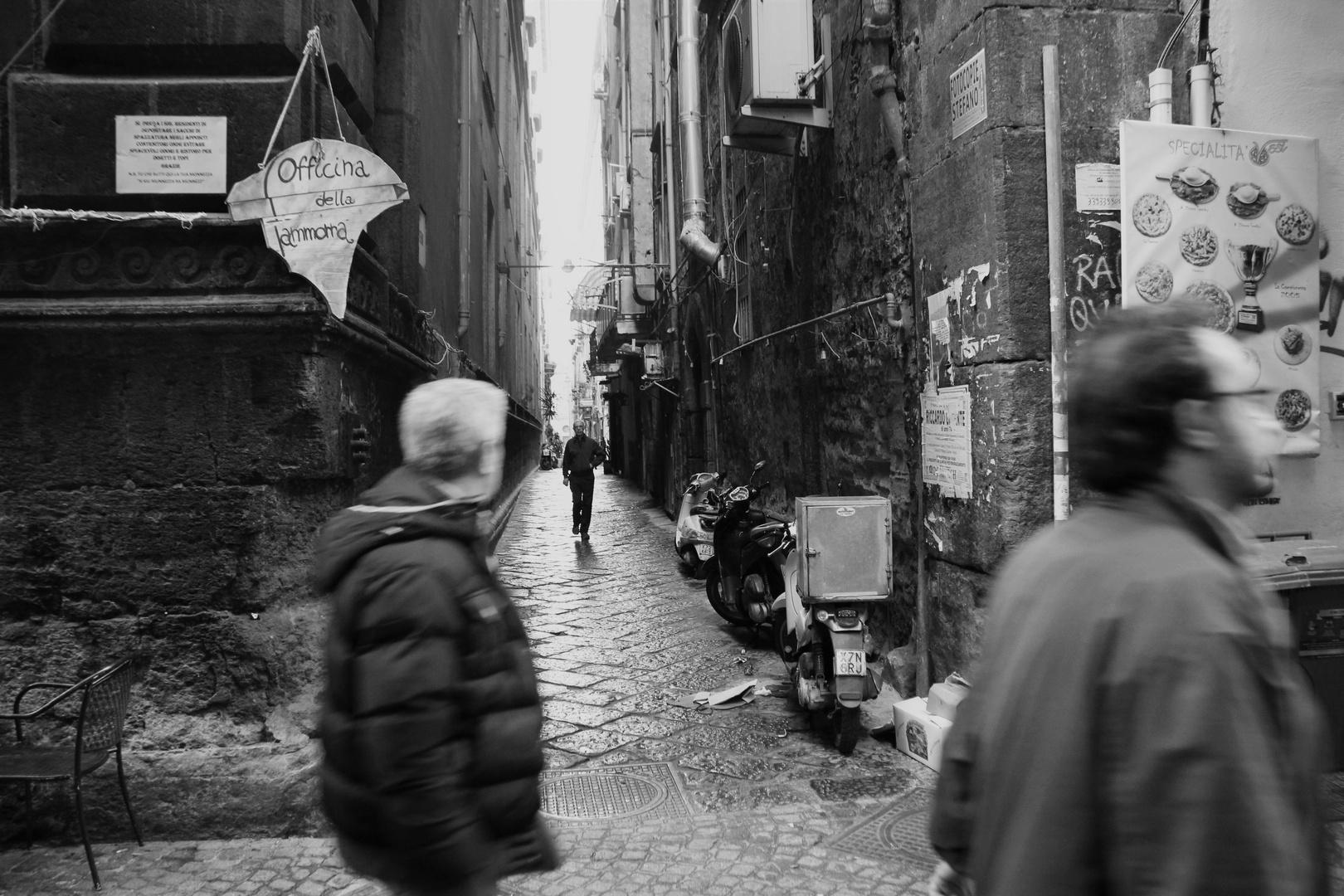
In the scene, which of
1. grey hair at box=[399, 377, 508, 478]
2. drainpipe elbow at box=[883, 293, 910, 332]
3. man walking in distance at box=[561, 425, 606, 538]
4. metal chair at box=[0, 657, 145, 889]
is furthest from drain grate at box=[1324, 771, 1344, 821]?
man walking in distance at box=[561, 425, 606, 538]

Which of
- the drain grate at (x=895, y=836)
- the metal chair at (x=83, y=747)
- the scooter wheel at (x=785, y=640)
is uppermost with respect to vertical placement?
the metal chair at (x=83, y=747)

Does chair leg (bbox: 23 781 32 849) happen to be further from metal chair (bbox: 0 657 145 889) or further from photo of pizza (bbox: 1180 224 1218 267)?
photo of pizza (bbox: 1180 224 1218 267)

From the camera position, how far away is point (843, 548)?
4785 mm

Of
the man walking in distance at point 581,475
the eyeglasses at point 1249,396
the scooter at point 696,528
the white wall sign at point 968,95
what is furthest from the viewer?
the man walking in distance at point 581,475

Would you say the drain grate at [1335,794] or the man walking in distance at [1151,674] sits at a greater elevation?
the man walking in distance at [1151,674]

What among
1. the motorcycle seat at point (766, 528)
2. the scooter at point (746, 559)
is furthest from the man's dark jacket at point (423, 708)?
the motorcycle seat at point (766, 528)

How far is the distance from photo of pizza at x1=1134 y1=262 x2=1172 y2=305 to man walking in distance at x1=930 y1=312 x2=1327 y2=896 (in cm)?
311

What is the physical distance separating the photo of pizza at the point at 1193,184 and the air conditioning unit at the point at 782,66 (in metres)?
2.96

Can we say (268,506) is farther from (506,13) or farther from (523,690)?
(506,13)

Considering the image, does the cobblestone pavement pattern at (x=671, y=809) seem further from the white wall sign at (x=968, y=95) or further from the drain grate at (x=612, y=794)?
the white wall sign at (x=968, y=95)

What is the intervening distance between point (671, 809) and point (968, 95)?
3381mm

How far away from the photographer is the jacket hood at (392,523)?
1721mm

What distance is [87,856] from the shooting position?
3121mm

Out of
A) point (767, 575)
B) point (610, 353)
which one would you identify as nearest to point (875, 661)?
point (767, 575)
